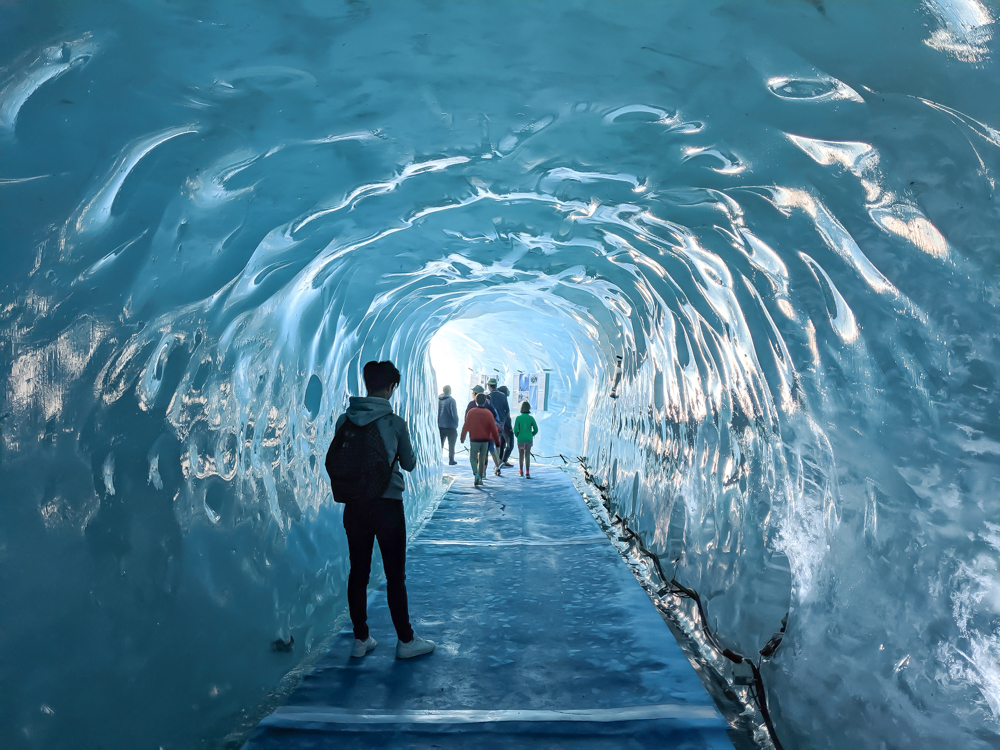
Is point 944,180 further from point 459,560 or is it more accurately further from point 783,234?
point 459,560

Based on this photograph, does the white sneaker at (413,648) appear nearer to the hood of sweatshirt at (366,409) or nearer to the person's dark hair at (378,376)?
the hood of sweatshirt at (366,409)

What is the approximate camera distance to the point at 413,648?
187 inches

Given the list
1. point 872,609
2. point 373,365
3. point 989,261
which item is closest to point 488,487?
point 373,365

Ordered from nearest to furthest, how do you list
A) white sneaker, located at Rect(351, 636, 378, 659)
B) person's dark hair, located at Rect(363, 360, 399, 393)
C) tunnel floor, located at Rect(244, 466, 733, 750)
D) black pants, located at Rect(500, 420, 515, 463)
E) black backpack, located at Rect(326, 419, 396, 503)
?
1. tunnel floor, located at Rect(244, 466, 733, 750)
2. black backpack, located at Rect(326, 419, 396, 503)
3. person's dark hair, located at Rect(363, 360, 399, 393)
4. white sneaker, located at Rect(351, 636, 378, 659)
5. black pants, located at Rect(500, 420, 515, 463)

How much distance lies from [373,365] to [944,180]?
345 centimetres

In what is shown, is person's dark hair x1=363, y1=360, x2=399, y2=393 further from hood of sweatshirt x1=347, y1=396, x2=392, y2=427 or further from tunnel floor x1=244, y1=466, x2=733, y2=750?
tunnel floor x1=244, y1=466, x2=733, y2=750

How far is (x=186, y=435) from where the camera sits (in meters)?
3.89

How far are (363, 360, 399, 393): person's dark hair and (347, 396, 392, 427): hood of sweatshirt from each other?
0.11 m

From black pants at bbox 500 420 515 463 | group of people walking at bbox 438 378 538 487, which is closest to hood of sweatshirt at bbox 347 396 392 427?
group of people walking at bbox 438 378 538 487

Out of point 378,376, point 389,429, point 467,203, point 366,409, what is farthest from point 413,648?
point 467,203

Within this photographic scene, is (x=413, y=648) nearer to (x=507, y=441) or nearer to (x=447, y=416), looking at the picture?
(x=447, y=416)

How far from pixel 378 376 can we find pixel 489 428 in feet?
24.5

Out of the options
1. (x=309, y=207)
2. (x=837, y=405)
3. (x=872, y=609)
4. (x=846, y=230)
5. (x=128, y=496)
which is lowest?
(x=872, y=609)

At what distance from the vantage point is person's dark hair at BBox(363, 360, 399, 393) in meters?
4.66
